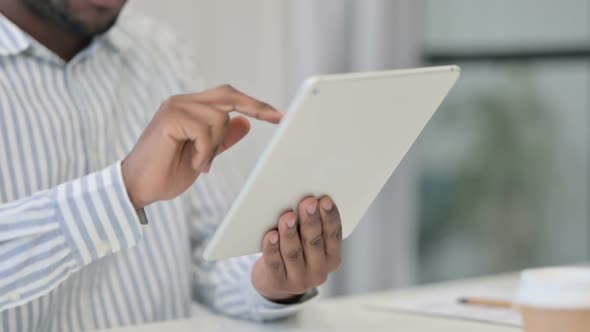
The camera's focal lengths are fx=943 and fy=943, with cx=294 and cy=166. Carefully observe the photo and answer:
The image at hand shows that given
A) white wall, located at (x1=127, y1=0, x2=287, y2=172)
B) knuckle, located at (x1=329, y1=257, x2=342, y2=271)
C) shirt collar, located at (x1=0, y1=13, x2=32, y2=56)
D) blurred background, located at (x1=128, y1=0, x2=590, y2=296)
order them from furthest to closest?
blurred background, located at (x1=128, y1=0, x2=590, y2=296)
white wall, located at (x1=127, y1=0, x2=287, y2=172)
shirt collar, located at (x1=0, y1=13, x2=32, y2=56)
knuckle, located at (x1=329, y1=257, x2=342, y2=271)

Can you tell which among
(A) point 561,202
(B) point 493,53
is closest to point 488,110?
(B) point 493,53

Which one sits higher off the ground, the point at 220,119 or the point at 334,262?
the point at 220,119

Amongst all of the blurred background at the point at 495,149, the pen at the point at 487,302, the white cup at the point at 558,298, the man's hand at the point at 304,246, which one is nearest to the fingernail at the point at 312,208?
the man's hand at the point at 304,246

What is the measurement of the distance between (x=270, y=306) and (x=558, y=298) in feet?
1.42

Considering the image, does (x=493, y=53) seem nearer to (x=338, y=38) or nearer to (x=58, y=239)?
(x=338, y=38)

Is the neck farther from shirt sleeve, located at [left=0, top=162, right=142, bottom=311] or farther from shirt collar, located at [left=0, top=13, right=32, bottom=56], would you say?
shirt sleeve, located at [left=0, top=162, right=142, bottom=311]

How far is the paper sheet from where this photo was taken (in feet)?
3.90

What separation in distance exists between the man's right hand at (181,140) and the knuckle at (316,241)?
13cm

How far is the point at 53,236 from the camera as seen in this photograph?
1.01m

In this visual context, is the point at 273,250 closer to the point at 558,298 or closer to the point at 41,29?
the point at 558,298

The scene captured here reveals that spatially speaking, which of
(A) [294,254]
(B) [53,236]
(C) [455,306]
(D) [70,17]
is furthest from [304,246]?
(D) [70,17]

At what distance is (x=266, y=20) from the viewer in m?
2.52

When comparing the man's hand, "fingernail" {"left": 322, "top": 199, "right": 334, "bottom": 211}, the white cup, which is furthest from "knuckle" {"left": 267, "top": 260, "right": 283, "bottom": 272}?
the white cup

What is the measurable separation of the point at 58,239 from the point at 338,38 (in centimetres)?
172
